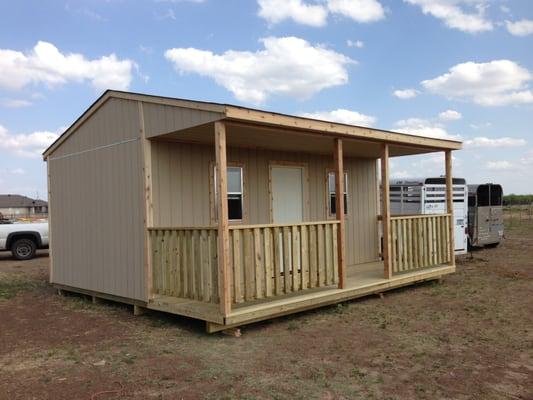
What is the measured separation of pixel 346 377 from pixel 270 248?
2.17 meters

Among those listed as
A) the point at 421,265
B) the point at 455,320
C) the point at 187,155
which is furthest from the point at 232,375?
the point at 421,265

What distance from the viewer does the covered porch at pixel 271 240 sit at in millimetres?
5570

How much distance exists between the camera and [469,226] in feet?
47.0

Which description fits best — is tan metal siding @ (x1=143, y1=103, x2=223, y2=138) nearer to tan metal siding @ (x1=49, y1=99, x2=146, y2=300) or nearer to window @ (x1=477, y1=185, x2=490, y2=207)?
tan metal siding @ (x1=49, y1=99, x2=146, y2=300)

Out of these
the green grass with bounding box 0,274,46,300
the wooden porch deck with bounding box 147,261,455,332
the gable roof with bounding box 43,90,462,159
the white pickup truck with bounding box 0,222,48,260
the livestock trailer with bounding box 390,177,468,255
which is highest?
the gable roof with bounding box 43,90,462,159

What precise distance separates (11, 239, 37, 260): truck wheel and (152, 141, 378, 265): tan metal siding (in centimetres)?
981

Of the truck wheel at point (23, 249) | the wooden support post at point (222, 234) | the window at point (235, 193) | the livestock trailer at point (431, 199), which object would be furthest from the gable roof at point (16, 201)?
the wooden support post at point (222, 234)

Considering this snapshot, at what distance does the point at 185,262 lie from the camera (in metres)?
6.02

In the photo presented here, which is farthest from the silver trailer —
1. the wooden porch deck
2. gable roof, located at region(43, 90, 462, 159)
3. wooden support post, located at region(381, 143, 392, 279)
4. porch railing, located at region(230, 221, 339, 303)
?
porch railing, located at region(230, 221, 339, 303)

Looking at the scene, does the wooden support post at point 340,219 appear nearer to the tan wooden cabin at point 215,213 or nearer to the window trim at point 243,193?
the tan wooden cabin at point 215,213

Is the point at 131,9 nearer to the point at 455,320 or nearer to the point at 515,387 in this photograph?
the point at 455,320

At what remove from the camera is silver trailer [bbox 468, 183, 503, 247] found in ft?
46.8

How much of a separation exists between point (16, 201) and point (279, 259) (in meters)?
57.3

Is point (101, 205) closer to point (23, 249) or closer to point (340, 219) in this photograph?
point (340, 219)
